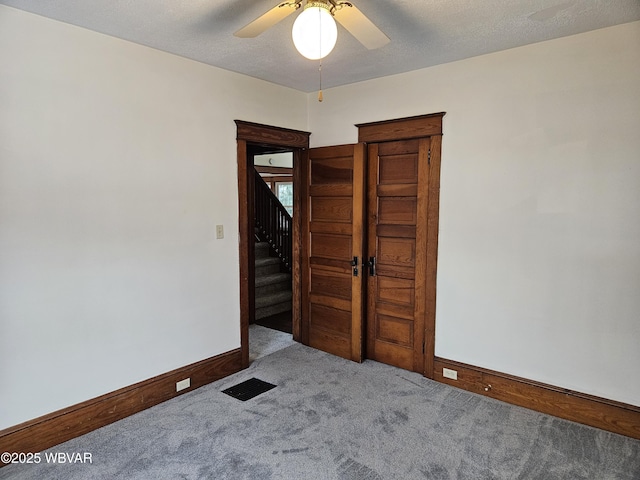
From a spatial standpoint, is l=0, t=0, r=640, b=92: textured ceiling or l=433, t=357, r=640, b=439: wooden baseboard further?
l=433, t=357, r=640, b=439: wooden baseboard

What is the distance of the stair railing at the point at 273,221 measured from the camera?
6.00 m

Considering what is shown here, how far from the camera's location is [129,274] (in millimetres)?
2787

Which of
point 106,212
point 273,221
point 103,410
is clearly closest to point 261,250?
point 273,221

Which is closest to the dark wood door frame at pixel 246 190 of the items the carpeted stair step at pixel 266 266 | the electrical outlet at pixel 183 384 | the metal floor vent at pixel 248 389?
the metal floor vent at pixel 248 389

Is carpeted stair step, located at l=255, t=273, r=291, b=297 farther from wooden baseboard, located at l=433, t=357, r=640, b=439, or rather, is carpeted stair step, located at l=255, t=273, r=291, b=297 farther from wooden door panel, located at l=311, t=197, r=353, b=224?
wooden baseboard, located at l=433, t=357, r=640, b=439

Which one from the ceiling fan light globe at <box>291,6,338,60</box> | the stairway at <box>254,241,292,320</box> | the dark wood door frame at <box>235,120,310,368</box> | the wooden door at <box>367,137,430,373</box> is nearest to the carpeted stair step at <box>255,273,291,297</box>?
the stairway at <box>254,241,292,320</box>

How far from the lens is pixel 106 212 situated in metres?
2.64

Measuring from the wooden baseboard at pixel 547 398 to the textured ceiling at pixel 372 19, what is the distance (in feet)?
A: 7.88

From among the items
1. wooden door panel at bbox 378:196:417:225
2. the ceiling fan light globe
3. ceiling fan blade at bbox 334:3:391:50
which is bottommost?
A: wooden door panel at bbox 378:196:417:225

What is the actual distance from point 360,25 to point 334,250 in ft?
7.70

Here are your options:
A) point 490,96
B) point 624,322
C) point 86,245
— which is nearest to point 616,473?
point 624,322

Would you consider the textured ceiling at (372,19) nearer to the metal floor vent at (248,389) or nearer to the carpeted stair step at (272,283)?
the metal floor vent at (248,389)

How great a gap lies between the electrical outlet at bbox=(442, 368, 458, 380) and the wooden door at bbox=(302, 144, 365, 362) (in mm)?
788

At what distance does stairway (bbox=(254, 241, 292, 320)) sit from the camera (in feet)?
17.5
